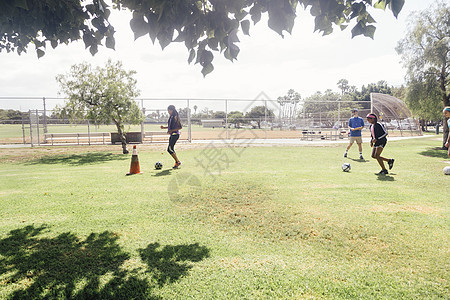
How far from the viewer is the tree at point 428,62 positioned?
1547cm

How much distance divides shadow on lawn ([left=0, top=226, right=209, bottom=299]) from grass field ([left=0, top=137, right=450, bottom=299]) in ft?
0.04

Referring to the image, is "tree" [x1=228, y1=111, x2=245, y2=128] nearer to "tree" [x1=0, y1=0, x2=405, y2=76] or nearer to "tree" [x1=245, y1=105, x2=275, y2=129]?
"tree" [x1=245, y1=105, x2=275, y2=129]

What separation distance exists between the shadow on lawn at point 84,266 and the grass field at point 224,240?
1cm

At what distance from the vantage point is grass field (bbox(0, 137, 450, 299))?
2.64 metres

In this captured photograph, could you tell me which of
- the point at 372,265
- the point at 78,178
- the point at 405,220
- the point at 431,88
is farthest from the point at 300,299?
the point at 431,88

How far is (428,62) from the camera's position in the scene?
16078mm

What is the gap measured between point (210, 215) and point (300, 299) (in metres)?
2.48

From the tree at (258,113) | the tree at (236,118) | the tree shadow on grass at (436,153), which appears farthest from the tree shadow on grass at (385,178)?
the tree at (258,113)

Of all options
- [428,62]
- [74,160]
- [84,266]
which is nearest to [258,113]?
[428,62]

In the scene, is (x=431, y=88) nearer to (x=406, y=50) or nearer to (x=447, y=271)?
(x=406, y=50)

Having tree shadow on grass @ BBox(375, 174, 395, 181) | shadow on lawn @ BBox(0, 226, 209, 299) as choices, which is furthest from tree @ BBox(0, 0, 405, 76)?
tree shadow on grass @ BBox(375, 174, 395, 181)

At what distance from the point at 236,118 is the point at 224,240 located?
21950 millimetres

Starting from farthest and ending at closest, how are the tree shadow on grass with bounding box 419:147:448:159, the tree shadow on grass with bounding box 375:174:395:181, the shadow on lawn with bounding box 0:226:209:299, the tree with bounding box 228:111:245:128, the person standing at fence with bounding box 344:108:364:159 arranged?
the tree with bounding box 228:111:245:128 → the tree shadow on grass with bounding box 419:147:448:159 → the person standing at fence with bounding box 344:108:364:159 → the tree shadow on grass with bounding box 375:174:395:181 → the shadow on lawn with bounding box 0:226:209:299

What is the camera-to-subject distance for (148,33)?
3.13 m
